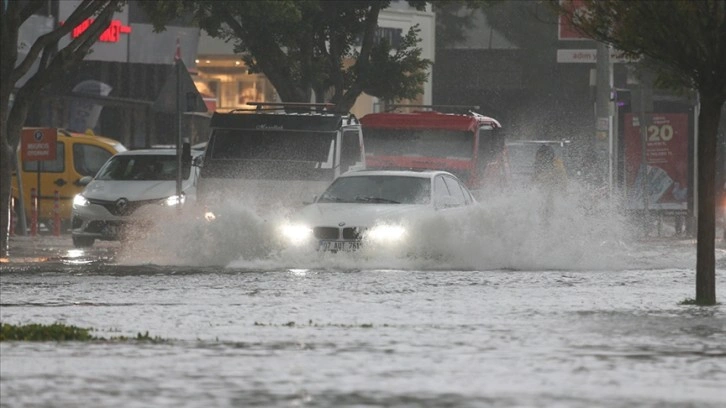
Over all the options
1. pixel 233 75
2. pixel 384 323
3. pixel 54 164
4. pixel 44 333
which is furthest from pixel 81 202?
pixel 233 75

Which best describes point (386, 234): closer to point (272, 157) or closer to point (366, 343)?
point (272, 157)

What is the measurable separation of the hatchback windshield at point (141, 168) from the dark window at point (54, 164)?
442 centimetres

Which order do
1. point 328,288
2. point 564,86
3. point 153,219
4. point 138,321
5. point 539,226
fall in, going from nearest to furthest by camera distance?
1. point 138,321
2. point 328,288
3. point 539,226
4. point 153,219
5. point 564,86

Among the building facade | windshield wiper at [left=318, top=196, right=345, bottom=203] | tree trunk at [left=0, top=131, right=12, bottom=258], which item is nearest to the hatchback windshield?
tree trunk at [left=0, top=131, right=12, bottom=258]

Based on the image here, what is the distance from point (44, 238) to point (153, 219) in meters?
3.91

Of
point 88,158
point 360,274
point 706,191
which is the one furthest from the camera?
point 88,158

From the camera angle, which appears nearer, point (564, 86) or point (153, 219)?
point (153, 219)

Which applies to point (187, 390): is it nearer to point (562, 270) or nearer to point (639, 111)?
point (562, 270)

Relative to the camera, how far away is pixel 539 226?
2719cm

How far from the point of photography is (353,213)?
25.4m

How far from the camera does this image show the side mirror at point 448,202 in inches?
1062

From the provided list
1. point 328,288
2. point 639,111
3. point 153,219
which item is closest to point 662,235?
point 639,111

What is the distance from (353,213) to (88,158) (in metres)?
14.9

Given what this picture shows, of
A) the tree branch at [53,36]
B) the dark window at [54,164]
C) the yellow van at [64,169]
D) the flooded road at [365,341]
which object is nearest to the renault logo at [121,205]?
the tree branch at [53,36]
